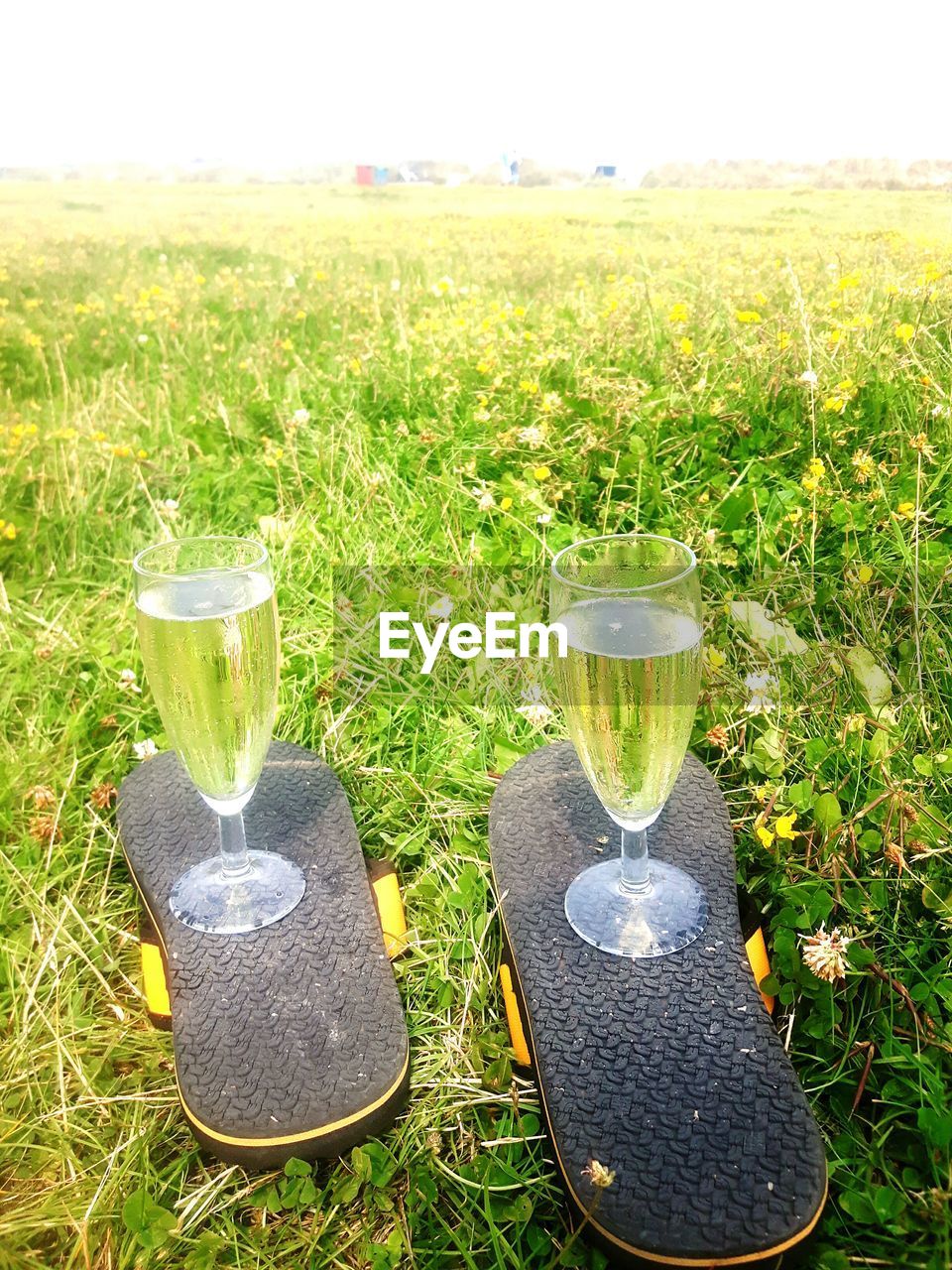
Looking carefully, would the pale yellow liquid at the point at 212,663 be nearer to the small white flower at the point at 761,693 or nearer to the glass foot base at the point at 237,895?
the glass foot base at the point at 237,895

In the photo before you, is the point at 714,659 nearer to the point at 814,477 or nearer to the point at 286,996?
the point at 814,477

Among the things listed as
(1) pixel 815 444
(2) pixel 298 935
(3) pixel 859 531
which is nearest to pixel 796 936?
(2) pixel 298 935

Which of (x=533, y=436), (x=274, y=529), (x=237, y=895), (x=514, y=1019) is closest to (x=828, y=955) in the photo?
(x=514, y=1019)

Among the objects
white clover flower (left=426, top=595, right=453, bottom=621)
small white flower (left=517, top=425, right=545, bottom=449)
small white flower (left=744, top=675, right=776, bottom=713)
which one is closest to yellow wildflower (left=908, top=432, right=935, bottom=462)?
small white flower (left=744, top=675, right=776, bottom=713)

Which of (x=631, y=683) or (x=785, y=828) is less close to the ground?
(x=631, y=683)

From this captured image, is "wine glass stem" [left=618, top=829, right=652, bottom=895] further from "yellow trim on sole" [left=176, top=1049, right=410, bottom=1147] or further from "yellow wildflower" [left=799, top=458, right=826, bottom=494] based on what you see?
"yellow wildflower" [left=799, top=458, right=826, bottom=494]
